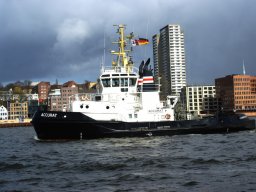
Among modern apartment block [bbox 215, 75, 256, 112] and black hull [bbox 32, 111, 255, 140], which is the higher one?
modern apartment block [bbox 215, 75, 256, 112]

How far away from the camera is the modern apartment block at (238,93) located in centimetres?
15412

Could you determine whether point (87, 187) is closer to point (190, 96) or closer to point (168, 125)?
point (168, 125)

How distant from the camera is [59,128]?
31.0m

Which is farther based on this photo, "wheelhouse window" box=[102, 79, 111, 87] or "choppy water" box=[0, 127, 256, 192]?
"wheelhouse window" box=[102, 79, 111, 87]

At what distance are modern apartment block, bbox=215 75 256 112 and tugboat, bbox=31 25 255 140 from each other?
401 feet

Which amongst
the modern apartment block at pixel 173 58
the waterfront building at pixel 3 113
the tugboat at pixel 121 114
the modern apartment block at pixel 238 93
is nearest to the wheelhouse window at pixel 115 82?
the tugboat at pixel 121 114

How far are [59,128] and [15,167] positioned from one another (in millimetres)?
11522

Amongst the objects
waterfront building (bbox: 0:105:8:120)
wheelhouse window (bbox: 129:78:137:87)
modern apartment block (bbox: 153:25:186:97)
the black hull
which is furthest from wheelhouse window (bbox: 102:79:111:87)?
modern apartment block (bbox: 153:25:186:97)

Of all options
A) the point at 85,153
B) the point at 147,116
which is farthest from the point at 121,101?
the point at 85,153

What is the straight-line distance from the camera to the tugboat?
3108 centimetres

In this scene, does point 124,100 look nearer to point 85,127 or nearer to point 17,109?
point 85,127

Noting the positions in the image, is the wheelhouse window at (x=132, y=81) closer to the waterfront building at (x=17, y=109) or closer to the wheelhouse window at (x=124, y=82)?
the wheelhouse window at (x=124, y=82)

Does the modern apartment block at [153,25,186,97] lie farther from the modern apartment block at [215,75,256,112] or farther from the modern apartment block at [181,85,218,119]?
the modern apartment block at [215,75,256,112]

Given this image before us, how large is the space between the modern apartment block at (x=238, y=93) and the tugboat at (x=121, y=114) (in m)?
122
